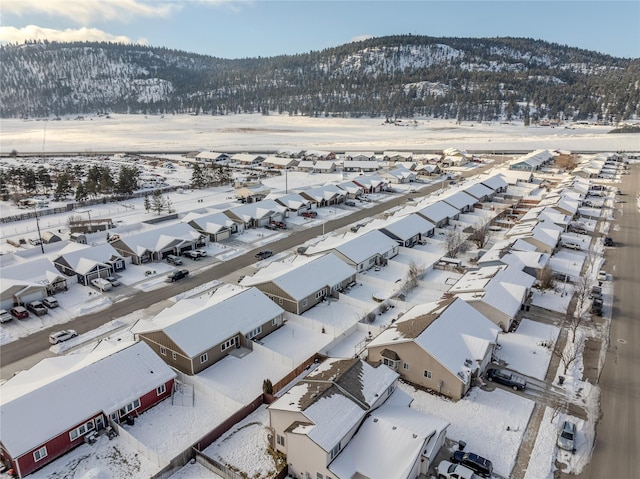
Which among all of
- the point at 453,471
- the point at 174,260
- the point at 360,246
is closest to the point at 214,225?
the point at 174,260

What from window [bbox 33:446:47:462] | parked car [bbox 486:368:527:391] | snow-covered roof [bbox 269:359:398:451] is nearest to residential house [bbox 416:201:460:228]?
parked car [bbox 486:368:527:391]

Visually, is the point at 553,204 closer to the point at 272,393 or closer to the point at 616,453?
the point at 616,453

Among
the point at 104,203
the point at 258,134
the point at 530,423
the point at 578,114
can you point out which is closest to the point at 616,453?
the point at 530,423

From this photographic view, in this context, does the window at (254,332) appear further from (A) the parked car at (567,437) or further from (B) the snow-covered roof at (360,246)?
(A) the parked car at (567,437)

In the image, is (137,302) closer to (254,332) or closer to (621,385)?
(254,332)

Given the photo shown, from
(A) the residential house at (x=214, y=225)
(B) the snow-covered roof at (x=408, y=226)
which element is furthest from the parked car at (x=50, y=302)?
(B) the snow-covered roof at (x=408, y=226)

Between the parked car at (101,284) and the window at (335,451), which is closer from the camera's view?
the window at (335,451)
